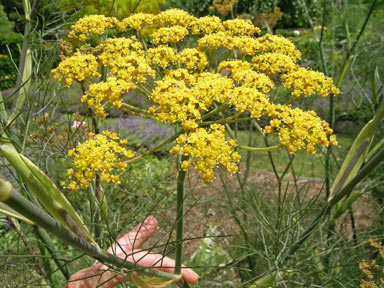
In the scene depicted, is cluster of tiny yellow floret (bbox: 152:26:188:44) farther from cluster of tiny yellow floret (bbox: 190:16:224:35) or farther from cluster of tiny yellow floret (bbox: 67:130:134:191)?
cluster of tiny yellow floret (bbox: 67:130:134:191)

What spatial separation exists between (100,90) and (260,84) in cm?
52

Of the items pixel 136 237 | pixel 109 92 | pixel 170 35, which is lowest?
pixel 136 237

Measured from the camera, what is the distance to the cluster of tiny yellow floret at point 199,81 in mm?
946

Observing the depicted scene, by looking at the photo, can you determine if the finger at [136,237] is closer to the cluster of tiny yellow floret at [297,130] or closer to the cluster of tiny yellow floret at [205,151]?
the cluster of tiny yellow floret at [205,151]

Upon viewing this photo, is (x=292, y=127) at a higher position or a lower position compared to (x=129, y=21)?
lower

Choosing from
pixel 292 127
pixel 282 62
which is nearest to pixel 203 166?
pixel 292 127

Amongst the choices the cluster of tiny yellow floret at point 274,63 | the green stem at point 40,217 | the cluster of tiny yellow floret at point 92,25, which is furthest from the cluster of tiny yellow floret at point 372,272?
the cluster of tiny yellow floret at point 92,25

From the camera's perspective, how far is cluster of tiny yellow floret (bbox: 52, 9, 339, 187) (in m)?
0.95

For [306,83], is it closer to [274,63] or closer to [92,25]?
[274,63]

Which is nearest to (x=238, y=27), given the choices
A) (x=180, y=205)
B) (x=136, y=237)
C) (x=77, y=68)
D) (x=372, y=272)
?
(x=77, y=68)

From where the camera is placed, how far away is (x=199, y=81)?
101 cm

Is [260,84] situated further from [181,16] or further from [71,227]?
[71,227]

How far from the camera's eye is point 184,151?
0.89 meters

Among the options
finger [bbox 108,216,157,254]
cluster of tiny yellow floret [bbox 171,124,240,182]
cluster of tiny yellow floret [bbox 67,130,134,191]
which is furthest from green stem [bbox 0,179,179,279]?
finger [bbox 108,216,157,254]
